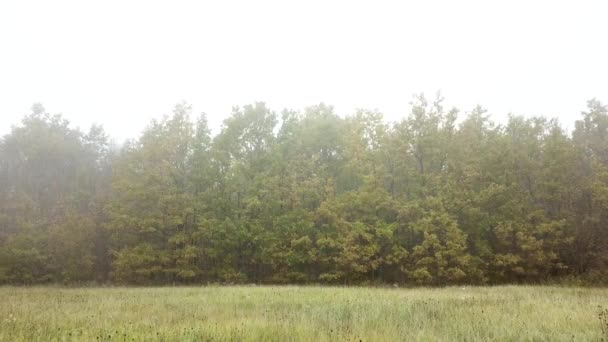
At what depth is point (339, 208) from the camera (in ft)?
85.3

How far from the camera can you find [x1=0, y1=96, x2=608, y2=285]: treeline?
24.9 metres

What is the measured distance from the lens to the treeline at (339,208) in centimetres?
2491

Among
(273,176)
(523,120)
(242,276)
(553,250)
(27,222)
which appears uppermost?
(523,120)

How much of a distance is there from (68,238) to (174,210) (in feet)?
23.3

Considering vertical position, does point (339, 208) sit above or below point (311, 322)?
above

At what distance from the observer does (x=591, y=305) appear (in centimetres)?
1041

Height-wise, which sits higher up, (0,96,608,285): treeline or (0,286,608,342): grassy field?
(0,96,608,285): treeline

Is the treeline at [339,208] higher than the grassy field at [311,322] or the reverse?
higher

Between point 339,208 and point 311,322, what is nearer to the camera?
point 311,322

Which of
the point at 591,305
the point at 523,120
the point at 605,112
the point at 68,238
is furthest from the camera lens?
the point at 523,120

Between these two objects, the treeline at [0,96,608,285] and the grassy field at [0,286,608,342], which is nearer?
the grassy field at [0,286,608,342]

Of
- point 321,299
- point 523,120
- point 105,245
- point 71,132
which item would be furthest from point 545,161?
point 71,132

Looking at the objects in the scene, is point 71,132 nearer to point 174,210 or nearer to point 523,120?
point 174,210

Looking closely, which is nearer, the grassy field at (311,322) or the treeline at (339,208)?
the grassy field at (311,322)
